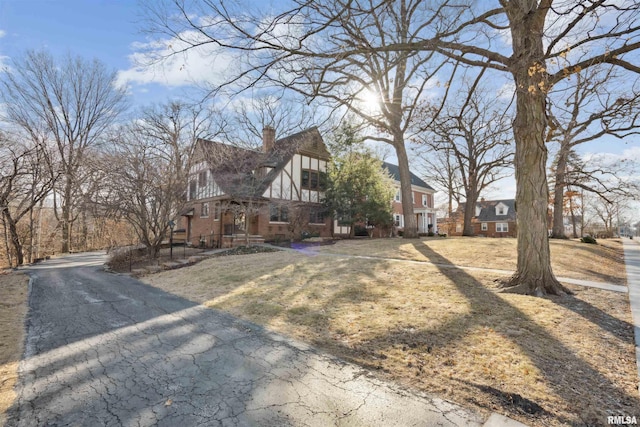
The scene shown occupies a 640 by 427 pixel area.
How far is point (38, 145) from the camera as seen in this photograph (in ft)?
49.6

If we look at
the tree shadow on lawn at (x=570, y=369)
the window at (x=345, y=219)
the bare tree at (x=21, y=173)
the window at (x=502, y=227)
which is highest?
the bare tree at (x=21, y=173)

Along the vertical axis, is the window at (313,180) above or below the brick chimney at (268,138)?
below

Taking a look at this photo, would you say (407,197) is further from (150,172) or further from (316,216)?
(150,172)

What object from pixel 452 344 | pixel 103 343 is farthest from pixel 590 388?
pixel 103 343

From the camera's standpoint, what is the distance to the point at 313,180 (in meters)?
23.5

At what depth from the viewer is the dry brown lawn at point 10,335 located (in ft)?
10.2

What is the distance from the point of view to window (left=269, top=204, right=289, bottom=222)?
2084cm

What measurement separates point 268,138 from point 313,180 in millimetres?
4676

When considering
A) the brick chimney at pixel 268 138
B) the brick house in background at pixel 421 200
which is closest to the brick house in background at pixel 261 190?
the brick chimney at pixel 268 138

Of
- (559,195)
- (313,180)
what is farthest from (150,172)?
(559,195)

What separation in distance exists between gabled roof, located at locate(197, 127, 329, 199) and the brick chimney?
35 cm

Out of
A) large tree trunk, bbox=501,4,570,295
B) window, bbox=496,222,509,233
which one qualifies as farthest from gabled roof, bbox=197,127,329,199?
window, bbox=496,222,509,233

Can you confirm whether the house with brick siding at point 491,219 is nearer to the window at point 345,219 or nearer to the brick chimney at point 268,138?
the window at point 345,219

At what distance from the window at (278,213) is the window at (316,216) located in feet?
7.00
